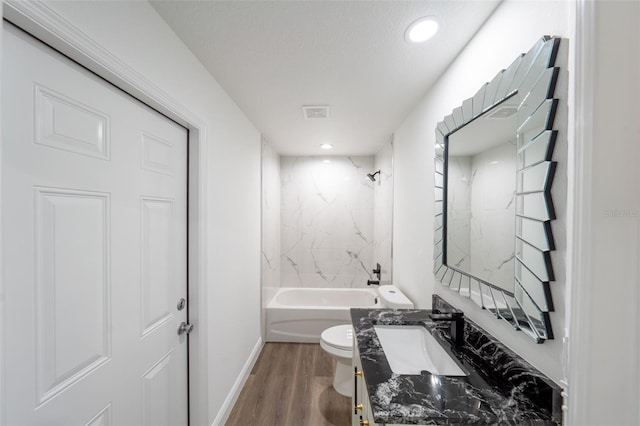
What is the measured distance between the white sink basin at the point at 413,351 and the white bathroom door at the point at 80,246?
1122 mm

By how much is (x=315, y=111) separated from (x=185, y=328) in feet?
5.86

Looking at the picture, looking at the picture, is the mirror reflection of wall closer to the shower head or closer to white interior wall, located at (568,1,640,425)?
white interior wall, located at (568,1,640,425)

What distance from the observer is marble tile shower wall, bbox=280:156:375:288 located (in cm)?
374

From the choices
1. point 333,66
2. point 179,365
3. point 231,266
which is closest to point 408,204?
point 333,66

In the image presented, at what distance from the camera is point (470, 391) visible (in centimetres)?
87

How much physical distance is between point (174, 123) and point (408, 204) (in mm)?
1771

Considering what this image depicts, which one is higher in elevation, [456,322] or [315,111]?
[315,111]

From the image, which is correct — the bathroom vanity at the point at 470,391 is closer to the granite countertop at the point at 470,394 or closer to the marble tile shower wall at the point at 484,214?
the granite countertop at the point at 470,394

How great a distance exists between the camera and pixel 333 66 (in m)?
1.47

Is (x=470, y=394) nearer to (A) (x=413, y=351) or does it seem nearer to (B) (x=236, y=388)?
(A) (x=413, y=351)

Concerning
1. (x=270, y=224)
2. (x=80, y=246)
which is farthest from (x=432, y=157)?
(x=270, y=224)

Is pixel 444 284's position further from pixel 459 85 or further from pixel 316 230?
pixel 316 230

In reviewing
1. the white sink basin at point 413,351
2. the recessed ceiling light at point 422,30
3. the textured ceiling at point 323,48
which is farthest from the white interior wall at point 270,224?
the recessed ceiling light at point 422,30

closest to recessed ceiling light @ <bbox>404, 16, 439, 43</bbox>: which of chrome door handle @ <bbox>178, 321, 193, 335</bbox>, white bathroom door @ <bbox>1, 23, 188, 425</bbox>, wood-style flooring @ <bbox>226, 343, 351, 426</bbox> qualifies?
white bathroom door @ <bbox>1, 23, 188, 425</bbox>
